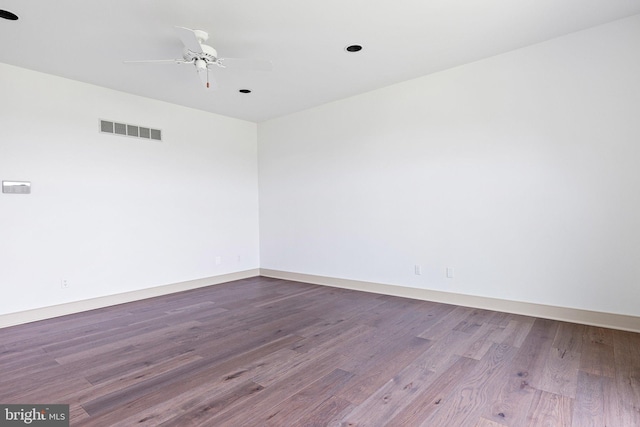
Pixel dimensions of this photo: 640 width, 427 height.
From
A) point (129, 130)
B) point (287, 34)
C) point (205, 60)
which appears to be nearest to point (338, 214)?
point (287, 34)

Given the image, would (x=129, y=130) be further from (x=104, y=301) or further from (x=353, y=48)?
(x=353, y=48)

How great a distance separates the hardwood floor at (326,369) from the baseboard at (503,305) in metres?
0.13

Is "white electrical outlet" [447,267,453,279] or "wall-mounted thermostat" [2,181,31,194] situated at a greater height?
"wall-mounted thermostat" [2,181,31,194]

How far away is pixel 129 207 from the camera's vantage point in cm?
465

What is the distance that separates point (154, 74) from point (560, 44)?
14.6 feet

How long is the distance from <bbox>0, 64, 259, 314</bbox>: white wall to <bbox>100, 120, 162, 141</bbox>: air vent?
2.8 inches

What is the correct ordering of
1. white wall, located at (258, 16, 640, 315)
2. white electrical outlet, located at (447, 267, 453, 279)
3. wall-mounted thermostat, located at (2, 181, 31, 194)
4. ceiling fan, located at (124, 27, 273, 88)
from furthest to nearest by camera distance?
1. white electrical outlet, located at (447, 267, 453, 279)
2. wall-mounted thermostat, located at (2, 181, 31, 194)
3. white wall, located at (258, 16, 640, 315)
4. ceiling fan, located at (124, 27, 273, 88)

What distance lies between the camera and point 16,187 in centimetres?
372

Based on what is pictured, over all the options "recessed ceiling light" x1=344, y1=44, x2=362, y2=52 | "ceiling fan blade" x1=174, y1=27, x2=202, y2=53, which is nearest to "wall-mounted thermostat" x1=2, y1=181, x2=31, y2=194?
"ceiling fan blade" x1=174, y1=27, x2=202, y2=53

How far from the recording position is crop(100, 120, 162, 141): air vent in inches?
174

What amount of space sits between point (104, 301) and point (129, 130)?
2338 mm

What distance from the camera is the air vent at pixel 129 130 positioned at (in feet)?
14.5

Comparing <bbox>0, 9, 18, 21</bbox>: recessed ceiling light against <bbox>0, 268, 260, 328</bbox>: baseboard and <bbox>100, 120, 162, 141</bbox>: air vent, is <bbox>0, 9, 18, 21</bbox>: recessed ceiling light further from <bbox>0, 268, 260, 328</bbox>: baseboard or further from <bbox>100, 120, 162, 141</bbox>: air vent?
<bbox>0, 268, 260, 328</bbox>: baseboard

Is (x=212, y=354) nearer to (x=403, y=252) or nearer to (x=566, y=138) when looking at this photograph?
(x=403, y=252)
